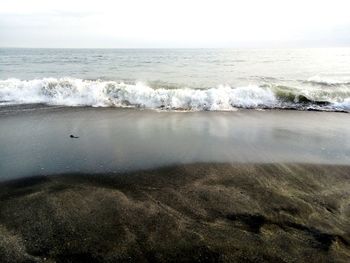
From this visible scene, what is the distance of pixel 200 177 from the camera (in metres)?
5.67

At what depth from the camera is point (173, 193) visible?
5.07 metres

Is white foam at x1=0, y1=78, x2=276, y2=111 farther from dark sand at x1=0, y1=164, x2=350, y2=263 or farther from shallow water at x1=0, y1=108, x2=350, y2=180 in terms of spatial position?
dark sand at x1=0, y1=164, x2=350, y2=263

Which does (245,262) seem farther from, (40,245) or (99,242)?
(40,245)

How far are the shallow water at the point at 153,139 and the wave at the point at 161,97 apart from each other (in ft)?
4.09

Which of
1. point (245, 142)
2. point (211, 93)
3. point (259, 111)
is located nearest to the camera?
point (245, 142)

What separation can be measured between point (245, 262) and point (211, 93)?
9.11m

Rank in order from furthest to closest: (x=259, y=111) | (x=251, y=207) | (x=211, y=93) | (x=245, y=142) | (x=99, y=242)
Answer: (x=211, y=93) < (x=259, y=111) < (x=245, y=142) < (x=251, y=207) < (x=99, y=242)

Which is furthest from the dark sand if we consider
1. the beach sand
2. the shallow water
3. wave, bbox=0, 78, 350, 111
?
wave, bbox=0, 78, 350, 111

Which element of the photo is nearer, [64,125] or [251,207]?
[251,207]

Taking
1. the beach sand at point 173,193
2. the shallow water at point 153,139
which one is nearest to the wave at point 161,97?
the shallow water at point 153,139

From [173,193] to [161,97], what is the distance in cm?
746

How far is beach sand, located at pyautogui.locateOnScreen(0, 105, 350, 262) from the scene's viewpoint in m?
3.81

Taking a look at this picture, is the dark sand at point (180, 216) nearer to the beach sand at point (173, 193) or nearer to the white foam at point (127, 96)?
the beach sand at point (173, 193)

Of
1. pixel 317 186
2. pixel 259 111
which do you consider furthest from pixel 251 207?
pixel 259 111
